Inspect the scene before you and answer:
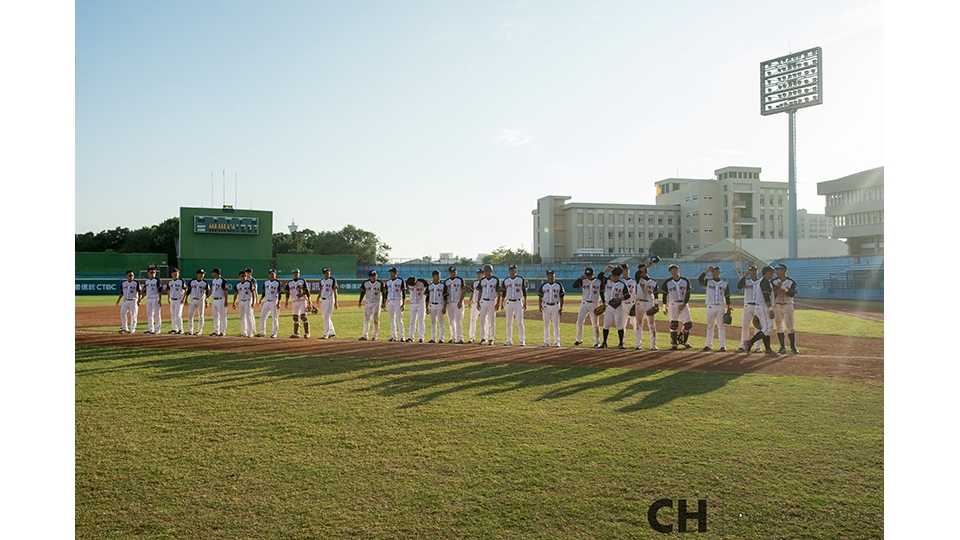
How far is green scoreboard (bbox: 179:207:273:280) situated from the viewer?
33.5 m

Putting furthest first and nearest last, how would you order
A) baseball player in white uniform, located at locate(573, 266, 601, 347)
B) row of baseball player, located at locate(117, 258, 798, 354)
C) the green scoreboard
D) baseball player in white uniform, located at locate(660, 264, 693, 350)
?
1. the green scoreboard
2. baseball player in white uniform, located at locate(573, 266, 601, 347)
3. baseball player in white uniform, located at locate(660, 264, 693, 350)
4. row of baseball player, located at locate(117, 258, 798, 354)

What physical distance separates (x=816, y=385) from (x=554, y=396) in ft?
11.7

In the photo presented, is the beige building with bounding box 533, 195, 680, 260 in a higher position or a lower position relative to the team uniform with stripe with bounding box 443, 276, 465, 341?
higher

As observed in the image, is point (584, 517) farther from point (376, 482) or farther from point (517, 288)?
point (517, 288)

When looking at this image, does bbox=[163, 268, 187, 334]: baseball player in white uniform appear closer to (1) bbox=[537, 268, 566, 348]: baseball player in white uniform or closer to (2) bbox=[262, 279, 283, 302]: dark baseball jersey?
(2) bbox=[262, 279, 283, 302]: dark baseball jersey

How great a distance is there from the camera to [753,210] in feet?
160

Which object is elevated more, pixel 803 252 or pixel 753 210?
pixel 753 210

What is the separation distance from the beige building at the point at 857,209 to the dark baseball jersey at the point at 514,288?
39701 millimetres

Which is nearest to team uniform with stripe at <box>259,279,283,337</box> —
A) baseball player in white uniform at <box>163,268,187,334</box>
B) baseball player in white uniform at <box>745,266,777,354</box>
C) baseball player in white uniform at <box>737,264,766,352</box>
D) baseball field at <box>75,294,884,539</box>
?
baseball player in white uniform at <box>163,268,187,334</box>

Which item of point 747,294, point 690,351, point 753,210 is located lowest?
point 690,351

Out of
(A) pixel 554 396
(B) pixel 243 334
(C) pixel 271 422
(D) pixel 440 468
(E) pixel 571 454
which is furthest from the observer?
(B) pixel 243 334

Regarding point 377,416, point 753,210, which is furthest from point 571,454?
point 753,210

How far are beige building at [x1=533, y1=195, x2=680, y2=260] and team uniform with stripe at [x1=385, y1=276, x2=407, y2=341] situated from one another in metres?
32.7

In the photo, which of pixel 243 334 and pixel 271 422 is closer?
pixel 271 422
